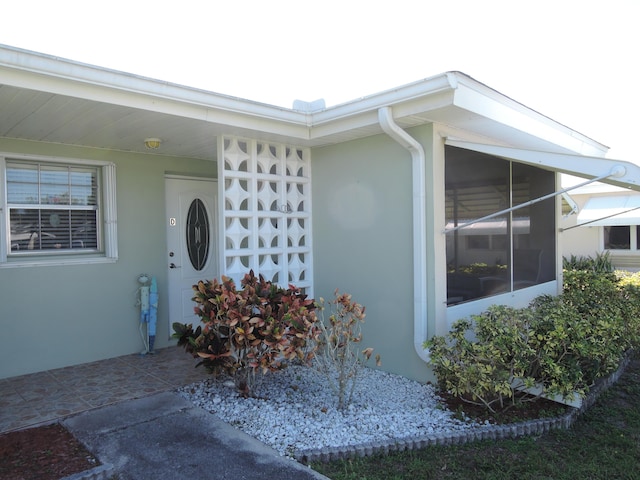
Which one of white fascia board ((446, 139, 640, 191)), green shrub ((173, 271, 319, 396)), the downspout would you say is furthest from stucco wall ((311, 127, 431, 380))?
green shrub ((173, 271, 319, 396))

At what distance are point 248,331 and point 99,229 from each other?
131 inches

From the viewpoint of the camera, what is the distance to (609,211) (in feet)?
52.0

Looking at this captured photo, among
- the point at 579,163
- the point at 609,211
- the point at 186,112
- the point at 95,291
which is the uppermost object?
the point at 186,112

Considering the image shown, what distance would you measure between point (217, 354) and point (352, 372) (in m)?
1.39

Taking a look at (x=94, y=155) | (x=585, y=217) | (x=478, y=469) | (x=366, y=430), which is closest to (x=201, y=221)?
(x=94, y=155)

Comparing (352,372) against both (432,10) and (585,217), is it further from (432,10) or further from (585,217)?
(585,217)

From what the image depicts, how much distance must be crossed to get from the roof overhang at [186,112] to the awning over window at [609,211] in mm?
10859

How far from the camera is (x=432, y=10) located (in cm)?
869

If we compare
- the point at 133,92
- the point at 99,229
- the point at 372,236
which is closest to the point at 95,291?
the point at 99,229

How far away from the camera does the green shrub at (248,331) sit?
14.7 feet

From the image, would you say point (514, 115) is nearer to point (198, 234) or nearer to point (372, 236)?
point (372, 236)

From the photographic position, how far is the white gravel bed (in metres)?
3.93

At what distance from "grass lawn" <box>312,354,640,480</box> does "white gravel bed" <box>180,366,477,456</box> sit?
0.90 ft

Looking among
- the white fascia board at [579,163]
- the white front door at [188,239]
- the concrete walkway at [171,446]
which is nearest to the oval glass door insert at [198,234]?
the white front door at [188,239]
